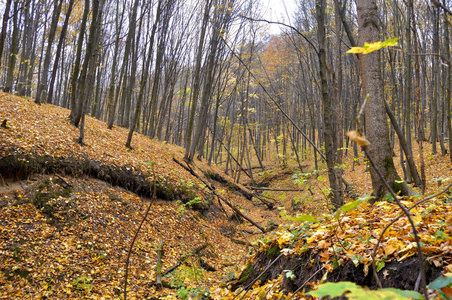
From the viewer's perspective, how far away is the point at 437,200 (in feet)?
9.16

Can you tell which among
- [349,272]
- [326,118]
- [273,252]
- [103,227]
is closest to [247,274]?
[273,252]

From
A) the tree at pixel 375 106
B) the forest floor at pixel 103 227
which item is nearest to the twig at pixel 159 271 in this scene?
the forest floor at pixel 103 227

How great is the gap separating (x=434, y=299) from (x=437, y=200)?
197 centimetres

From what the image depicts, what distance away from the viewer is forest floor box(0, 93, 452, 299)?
3705mm

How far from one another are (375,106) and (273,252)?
2.54 meters

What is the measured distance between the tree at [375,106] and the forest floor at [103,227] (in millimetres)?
600

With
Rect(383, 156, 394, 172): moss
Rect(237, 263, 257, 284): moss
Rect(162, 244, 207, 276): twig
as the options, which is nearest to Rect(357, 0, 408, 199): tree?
Rect(383, 156, 394, 172): moss

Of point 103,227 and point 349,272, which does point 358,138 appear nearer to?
point 349,272

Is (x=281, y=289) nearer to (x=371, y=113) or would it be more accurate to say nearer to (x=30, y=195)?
(x=371, y=113)

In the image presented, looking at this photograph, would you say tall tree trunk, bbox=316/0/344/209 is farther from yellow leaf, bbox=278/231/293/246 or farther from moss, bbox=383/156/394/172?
yellow leaf, bbox=278/231/293/246

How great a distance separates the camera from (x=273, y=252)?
11.3 ft

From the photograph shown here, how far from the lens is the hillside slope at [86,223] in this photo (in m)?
4.22

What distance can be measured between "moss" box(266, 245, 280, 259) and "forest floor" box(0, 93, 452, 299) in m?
0.13

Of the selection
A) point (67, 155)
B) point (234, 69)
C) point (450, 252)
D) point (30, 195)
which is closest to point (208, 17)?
point (234, 69)
